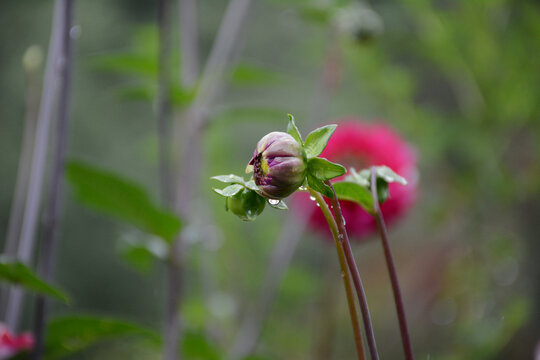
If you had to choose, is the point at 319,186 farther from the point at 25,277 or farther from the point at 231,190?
the point at 25,277

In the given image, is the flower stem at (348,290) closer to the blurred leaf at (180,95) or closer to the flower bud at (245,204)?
the flower bud at (245,204)

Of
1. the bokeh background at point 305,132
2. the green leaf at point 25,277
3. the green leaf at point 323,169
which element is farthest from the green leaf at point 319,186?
the bokeh background at point 305,132

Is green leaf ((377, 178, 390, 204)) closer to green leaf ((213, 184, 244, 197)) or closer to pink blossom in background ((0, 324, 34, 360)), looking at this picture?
green leaf ((213, 184, 244, 197))

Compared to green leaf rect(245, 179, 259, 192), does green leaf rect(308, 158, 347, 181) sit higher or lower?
higher

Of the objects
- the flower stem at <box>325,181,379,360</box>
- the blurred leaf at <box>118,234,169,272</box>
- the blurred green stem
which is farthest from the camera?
the blurred leaf at <box>118,234,169,272</box>

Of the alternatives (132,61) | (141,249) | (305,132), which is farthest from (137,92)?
(305,132)

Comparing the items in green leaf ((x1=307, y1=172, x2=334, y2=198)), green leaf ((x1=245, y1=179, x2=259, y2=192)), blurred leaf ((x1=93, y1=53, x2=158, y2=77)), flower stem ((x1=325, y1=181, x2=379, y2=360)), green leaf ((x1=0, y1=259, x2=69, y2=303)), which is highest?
blurred leaf ((x1=93, y1=53, x2=158, y2=77))

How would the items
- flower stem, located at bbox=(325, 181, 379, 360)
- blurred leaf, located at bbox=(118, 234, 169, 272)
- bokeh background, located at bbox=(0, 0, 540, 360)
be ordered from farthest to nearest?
bokeh background, located at bbox=(0, 0, 540, 360) < blurred leaf, located at bbox=(118, 234, 169, 272) < flower stem, located at bbox=(325, 181, 379, 360)

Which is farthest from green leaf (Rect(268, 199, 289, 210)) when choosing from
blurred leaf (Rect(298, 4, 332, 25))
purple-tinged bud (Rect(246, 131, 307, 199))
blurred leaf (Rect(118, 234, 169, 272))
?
blurred leaf (Rect(298, 4, 332, 25))
